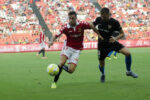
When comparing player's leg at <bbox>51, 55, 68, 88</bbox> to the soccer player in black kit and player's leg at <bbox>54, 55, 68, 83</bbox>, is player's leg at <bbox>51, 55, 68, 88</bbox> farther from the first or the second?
the soccer player in black kit

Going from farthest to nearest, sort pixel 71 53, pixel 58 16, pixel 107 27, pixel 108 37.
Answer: pixel 58 16 → pixel 108 37 → pixel 107 27 → pixel 71 53

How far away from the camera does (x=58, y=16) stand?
39.6m

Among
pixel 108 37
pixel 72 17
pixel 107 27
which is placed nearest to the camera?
pixel 72 17

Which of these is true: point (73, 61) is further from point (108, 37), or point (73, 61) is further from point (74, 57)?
point (108, 37)

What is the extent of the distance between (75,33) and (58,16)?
3062 cm

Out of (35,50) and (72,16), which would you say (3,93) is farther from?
(35,50)

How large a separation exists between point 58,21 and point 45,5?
11.9ft

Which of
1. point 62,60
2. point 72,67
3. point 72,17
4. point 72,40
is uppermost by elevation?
point 72,17

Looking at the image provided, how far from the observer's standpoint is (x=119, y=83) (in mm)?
9438

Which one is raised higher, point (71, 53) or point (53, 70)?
point (71, 53)

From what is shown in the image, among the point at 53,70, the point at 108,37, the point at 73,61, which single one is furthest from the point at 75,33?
the point at 53,70

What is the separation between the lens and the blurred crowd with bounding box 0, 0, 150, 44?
35.4 m

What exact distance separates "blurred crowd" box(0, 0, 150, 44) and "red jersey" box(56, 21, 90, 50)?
83.0 ft

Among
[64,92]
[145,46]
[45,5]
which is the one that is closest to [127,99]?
[64,92]
